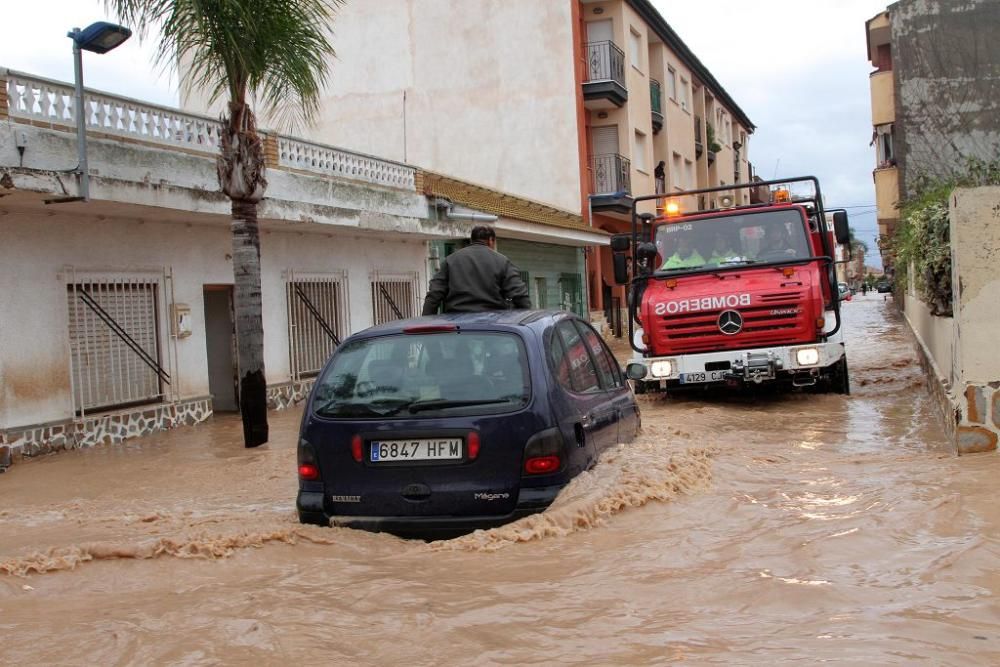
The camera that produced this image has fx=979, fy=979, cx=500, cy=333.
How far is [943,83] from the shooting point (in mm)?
27625

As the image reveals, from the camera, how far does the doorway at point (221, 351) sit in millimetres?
14234

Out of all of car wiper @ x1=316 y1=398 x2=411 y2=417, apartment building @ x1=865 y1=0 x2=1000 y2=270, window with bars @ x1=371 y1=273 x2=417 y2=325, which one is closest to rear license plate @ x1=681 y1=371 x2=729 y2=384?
car wiper @ x1=316 y1=398 x2=411 y2=417

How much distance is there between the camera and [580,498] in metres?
5.22

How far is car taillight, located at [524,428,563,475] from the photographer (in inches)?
198

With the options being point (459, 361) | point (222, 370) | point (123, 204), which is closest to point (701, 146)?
point (222, 370)

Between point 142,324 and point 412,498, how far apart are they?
8168mm

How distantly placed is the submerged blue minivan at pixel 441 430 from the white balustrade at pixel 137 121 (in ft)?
20.7

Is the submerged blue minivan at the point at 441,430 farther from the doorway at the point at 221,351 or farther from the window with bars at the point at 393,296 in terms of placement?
the window with bars at the point at 393,296

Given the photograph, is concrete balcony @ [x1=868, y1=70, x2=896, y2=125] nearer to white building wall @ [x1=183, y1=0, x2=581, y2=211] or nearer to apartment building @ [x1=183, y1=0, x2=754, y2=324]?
apartment building @ [x1=183, y1=0, x2=754, y2=324]

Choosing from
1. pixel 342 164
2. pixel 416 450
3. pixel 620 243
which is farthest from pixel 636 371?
pixel 342 164

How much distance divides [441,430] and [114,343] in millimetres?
7919

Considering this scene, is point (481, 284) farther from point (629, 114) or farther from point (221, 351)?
point (629, 114)

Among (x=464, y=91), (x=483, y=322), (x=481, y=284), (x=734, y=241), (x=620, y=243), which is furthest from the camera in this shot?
(x=464, y=91)

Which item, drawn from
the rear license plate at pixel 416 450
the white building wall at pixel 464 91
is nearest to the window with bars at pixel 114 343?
the rear license plate at pixel 416 450
